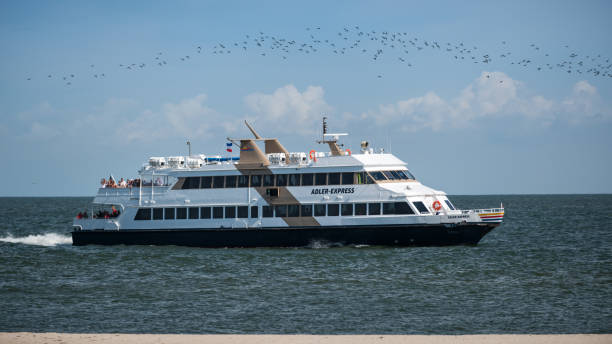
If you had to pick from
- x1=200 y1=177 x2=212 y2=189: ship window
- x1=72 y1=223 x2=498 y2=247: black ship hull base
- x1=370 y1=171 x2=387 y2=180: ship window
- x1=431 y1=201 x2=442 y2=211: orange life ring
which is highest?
x1=370 y1=171 x2=387 y2=180: ship window

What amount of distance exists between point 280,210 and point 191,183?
5.32 metres

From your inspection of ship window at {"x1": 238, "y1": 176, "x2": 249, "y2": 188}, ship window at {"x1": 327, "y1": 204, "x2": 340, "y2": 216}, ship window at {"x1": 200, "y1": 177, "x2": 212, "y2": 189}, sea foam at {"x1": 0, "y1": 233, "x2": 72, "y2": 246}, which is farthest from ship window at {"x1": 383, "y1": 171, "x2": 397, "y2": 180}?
sea foam at {"x1": 0, "y1": 233, "x2": 72, "y2": 246}

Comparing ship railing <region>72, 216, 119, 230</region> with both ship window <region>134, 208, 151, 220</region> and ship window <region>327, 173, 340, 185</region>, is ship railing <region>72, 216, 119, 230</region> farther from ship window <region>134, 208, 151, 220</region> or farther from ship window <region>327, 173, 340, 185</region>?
ship window <region>327, 173, 340, 185</region>

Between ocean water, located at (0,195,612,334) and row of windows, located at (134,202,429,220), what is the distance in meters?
1.83

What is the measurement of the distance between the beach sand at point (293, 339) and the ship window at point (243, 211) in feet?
64.6

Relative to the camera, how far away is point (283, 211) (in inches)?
1515

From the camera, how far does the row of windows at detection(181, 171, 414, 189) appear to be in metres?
37.8

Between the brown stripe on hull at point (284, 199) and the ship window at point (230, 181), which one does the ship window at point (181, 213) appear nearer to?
the ship window at point (230, 181)

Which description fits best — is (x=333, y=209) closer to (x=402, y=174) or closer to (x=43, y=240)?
(x=402, y=174)

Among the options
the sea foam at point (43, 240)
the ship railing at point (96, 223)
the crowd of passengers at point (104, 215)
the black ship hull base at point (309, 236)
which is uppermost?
the crowd of passengers at point (104, 215)

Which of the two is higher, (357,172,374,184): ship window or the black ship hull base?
(357,172,374,184): ship window

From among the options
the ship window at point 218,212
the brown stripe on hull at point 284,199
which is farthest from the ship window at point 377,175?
the ship window at point 218,212

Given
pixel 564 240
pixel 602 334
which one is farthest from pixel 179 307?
pixel 564 240

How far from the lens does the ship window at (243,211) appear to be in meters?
39.0
